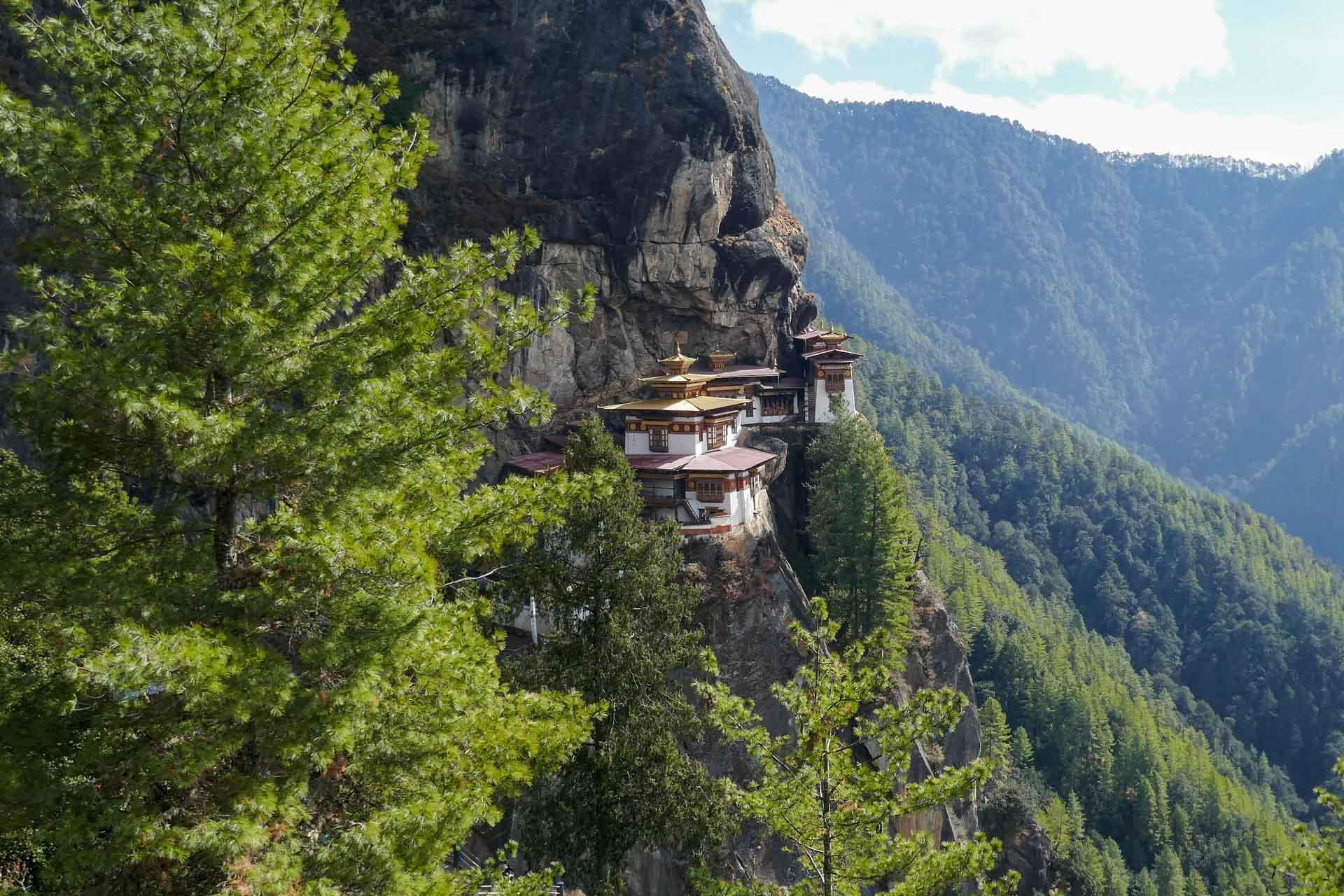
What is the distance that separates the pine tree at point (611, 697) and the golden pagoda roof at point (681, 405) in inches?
711

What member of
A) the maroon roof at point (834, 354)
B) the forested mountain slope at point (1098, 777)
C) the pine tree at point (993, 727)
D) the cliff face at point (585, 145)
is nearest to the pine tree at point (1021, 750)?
the forested mountain slope at point (1098, 777)

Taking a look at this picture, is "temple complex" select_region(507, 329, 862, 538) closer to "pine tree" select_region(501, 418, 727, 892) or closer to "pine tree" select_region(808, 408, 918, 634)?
"pine tree" select_region(808, 408, 918, 634)

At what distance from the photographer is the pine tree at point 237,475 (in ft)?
20.1

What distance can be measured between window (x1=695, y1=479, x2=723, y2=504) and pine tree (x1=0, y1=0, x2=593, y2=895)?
86.1 ft

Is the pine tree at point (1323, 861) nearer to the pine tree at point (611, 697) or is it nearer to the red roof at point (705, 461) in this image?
the pine tree at point (611, 697)

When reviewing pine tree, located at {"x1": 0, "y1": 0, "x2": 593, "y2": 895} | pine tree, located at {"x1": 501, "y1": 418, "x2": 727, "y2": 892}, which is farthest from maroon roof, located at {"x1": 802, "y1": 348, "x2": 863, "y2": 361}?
pine tree, located at {"x1": 0, "y1": 0, "x2": 593, "y2": 895}

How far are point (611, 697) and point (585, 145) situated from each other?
116ft

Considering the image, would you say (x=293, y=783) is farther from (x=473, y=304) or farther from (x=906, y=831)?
(x=906, y=831)

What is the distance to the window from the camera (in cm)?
3394

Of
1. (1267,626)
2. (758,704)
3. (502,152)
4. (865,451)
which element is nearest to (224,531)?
(758,704)

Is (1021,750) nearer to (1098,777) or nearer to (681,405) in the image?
(1098,777)

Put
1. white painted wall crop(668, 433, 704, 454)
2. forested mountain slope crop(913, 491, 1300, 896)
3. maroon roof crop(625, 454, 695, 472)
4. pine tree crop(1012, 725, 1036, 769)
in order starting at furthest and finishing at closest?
pine tree crop(1012, 725, 1036, 769)
forested mountain slope crop(913, 491, 1300, 896)
white painted wall crop(668, 433, 704, 454)
maroon roof crop(625, 454, 695, 472)

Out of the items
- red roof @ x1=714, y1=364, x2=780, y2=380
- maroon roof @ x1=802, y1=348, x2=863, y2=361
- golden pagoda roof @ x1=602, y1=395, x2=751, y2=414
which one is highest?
maroon roof @ x1=802, y1=348, x2=863, y2=361

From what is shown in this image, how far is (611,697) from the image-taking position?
1648cm
